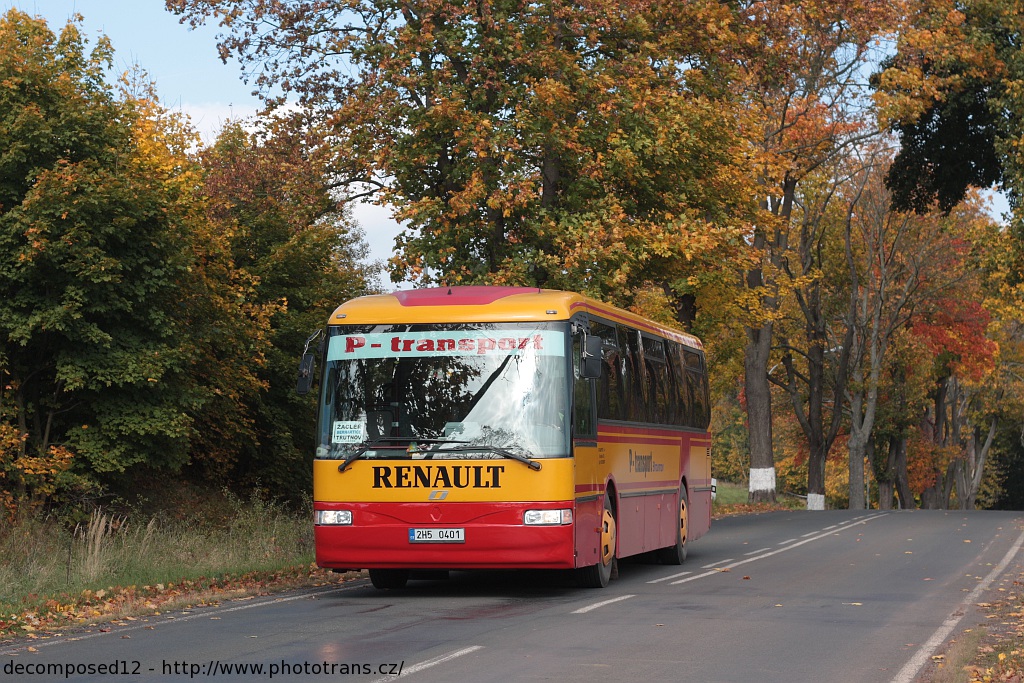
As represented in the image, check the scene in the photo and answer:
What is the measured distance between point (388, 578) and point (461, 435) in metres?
2.55

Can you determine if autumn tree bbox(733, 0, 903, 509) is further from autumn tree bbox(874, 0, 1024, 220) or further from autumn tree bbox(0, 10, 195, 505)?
autumn tree bbox(0, 10, 195, 505)

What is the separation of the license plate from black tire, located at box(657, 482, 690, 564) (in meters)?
7.03

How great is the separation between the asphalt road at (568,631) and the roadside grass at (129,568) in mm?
780

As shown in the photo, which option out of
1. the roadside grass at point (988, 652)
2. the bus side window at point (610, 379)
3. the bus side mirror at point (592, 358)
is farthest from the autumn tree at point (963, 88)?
the roadside grass at point (988, 652)

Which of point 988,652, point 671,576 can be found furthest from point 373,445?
point 988,652

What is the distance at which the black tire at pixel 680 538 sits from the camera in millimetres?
21875

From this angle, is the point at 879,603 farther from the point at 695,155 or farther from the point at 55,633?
the point at 695,155

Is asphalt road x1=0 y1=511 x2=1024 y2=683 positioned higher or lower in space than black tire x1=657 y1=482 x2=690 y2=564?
lower

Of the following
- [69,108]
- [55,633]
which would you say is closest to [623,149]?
[69,108]

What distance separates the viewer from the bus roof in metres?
16.2

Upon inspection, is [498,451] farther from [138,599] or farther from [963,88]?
[963,88]

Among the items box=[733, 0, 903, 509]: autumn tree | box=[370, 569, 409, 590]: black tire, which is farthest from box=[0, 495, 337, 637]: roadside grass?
box=[733, 0, 903, 509]: autumn tree

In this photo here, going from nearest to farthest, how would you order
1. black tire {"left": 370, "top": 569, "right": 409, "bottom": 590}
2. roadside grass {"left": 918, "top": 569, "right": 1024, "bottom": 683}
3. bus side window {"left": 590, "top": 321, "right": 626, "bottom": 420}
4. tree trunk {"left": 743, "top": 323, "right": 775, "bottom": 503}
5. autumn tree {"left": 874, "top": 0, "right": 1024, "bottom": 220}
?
roadside grass {"left": 918, "top": 569, "right": 1024, "bottom": 683}, black tire {"left": 370, "top": 569, "right": 409, "bottom": 590}, bus side window {"left": 590, "top": 321, "right": 626, "bottom": 420}, autumn tree {"left": 874, "top": 0, "right": 1024, "bottom": 220}, tree trunk {"left": 743, "top": 323, "right": 775, "bottom": 503}

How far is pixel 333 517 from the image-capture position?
15.8 m
